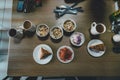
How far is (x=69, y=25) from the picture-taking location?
1.47 meters

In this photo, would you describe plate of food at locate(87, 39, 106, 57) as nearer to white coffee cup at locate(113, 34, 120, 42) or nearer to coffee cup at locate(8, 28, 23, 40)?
white coffee cup at locate(113, 34, 120, 42)

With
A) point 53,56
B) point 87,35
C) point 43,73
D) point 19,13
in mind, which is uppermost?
point 19,13

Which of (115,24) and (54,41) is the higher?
(115,24)

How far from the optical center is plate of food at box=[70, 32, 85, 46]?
1.44 m

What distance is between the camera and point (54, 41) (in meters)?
1.46

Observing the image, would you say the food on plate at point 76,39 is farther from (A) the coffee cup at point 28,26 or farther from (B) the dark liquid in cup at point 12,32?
(B) the dark liquid in cup at point 12,32

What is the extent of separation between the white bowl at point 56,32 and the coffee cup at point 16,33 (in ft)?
0.71

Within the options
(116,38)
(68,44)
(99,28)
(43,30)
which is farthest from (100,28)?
(43,30)

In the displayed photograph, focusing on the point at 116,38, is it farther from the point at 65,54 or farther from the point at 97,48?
the point at 65,54

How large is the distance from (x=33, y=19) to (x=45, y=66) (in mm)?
362

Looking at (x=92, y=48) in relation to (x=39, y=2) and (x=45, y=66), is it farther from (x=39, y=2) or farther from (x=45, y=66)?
(x=39, y=2)

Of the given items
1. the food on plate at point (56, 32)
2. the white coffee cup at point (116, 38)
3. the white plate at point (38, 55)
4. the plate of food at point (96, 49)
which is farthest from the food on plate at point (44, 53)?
the white coffee cup at point (116, 38)

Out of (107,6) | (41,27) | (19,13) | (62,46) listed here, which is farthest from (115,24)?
(19,13)

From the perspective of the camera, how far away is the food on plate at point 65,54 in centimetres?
141
